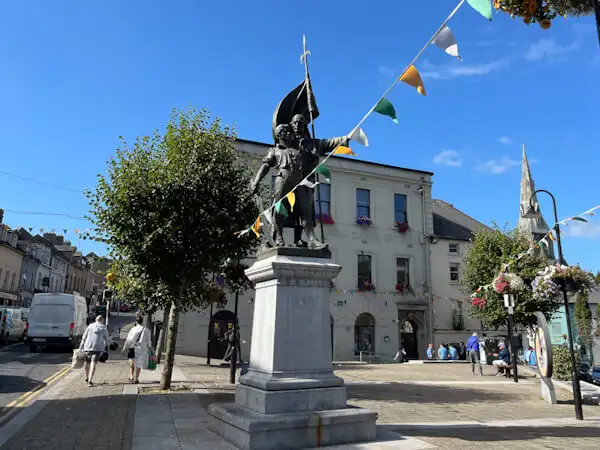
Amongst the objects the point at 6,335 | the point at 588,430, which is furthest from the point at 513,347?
the point at 6,335

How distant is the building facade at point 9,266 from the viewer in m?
40.3

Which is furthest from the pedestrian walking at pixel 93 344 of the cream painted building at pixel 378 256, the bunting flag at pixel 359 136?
the cream painted building at pixel 378 256

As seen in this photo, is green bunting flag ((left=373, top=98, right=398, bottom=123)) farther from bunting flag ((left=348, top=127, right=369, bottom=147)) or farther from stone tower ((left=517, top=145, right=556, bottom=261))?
stone tower ((left=517, top=145, right=556, bottom=261))

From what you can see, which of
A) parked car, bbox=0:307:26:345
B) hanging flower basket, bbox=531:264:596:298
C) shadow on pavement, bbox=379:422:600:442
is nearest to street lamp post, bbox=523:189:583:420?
hanging flower basket, bbox=531:264:596:298

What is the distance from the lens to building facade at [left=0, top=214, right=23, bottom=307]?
132 feet

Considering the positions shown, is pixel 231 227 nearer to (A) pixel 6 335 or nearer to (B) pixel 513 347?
(B) pixel 513 347

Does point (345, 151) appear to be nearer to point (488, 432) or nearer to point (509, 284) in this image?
point (488, 432)

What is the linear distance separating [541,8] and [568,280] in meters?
7.95

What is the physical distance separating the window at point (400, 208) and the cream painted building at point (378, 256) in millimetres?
69

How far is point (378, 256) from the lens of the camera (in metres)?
30.3

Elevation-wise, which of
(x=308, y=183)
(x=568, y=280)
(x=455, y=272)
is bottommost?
(x=568, y=280)

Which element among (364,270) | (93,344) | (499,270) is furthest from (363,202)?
(93,344)

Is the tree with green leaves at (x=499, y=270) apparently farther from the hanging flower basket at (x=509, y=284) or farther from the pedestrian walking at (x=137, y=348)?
the pedestrian walking at (x=137, y=348)

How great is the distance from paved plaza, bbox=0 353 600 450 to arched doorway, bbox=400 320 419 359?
17.7 m
